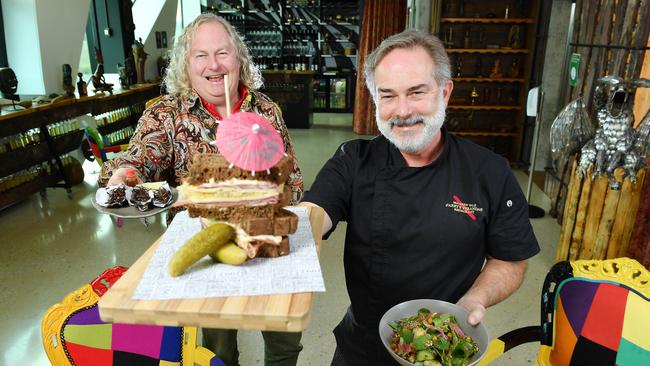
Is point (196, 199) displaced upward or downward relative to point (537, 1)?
downward

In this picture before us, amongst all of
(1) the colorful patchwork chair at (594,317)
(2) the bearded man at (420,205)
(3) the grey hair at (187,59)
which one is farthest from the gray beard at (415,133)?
(3) the grey hair at (187,59)

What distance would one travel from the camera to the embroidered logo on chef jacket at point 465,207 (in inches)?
54.2

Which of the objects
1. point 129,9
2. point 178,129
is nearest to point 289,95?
point 129,9

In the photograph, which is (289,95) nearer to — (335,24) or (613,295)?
(335,24)

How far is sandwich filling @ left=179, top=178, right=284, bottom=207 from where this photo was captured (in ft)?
3.28

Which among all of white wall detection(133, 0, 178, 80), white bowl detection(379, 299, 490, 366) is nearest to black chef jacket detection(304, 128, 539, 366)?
white bowl detection(379, 299, 490, 366)

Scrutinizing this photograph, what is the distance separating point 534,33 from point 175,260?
609 cm

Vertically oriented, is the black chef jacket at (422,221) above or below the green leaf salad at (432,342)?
above

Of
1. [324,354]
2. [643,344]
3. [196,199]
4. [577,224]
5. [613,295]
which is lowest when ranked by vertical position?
[324,354]

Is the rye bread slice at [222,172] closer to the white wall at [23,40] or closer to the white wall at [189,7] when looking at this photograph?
the white wall at [23,40]

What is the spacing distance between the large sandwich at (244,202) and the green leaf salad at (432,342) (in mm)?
352

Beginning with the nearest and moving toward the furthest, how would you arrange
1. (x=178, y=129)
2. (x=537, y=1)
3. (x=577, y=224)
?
(x=178, y=129) < (x=577, y=224) < (x=537, y=1)

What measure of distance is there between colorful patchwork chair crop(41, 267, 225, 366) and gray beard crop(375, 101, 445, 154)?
2.86ft

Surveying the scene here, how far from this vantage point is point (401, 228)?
1414 millimetres
